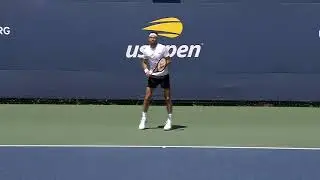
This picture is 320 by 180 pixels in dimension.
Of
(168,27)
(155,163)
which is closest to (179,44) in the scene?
(168,27)

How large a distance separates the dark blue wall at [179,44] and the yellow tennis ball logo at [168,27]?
0.09 metres

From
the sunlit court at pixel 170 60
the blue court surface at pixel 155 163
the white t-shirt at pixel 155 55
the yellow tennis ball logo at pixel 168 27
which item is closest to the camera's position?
the blue court surface at pixel 155 163

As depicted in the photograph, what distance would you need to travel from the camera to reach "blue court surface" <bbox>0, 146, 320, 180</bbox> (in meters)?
6.38

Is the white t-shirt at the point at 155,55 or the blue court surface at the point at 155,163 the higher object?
the white t-shirt at the point at 155,55

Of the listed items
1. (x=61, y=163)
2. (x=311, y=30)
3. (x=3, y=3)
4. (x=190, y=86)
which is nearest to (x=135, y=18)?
(x=190, y=86)

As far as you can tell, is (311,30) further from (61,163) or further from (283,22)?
(61,163)

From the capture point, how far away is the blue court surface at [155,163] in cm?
638

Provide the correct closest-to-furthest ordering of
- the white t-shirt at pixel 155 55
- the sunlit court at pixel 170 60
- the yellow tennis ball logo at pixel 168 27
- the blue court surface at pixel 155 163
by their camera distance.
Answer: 1. the blue court surface at pixel 155 163
2. the white t-shirt at pixel 155 55
3. the sunlit court at pixel 170 60
4. the yellow tennis ball logo at pixel 168 27

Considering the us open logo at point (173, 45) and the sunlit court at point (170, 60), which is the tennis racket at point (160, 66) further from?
the us open logo at point (173, 45)

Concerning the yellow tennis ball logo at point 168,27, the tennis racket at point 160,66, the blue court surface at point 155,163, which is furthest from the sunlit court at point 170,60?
the blue court surface at point 155,163

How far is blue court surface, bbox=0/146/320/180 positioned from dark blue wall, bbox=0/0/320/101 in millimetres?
3853

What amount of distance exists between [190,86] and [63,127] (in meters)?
3.00

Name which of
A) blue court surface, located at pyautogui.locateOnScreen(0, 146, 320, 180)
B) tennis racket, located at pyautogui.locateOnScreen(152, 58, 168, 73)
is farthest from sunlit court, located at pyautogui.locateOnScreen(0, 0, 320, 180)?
blue court surface, located at pyautogui.locateOnScreen(0, 146, 320, 180)

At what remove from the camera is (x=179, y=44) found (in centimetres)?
1169
